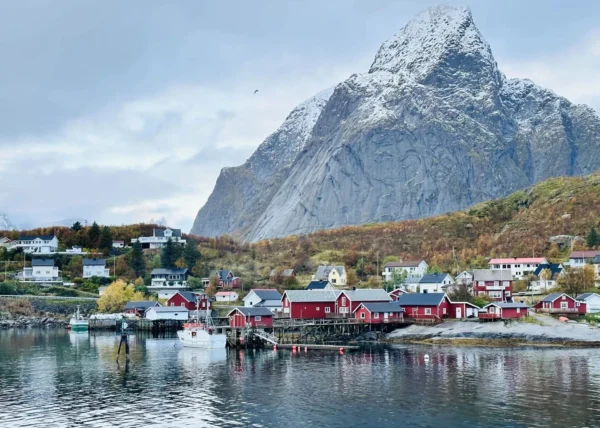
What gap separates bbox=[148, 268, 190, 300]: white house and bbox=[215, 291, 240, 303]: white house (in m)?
11.3

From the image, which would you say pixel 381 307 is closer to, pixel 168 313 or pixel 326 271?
pixel 168 313

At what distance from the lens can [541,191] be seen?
559 feet

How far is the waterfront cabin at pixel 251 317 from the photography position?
81.9m

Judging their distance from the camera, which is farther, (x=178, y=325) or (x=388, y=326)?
(x=178, y=325)

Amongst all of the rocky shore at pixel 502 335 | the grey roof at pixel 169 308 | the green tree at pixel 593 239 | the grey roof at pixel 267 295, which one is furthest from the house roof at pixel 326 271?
the rocky shore at pixel 502 335

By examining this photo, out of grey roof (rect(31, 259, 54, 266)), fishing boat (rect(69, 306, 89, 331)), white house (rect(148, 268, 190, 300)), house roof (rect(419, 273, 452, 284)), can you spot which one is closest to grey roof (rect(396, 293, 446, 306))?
house roof (rect(419, 273, 452, 284))

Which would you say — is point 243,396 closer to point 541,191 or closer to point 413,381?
point 413,381

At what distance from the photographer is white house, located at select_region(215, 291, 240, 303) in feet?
384

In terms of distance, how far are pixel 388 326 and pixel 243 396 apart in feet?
135

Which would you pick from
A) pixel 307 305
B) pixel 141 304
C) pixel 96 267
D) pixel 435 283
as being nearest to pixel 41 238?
pixel 96 267

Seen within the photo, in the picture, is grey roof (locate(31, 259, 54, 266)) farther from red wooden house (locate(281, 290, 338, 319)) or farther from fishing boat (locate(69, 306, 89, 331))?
red wooden house (locate(281, 290, 338, 319))

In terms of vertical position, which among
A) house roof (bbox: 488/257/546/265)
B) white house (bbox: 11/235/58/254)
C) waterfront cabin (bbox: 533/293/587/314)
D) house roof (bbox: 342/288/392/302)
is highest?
white house (bbox: 11/235/58/254)

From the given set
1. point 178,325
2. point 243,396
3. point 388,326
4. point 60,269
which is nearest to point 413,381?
point 243,396

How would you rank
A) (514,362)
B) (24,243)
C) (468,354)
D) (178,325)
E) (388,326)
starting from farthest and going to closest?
(24,243) < (178,325) < (388,326) < (468,354) < (514,362)
